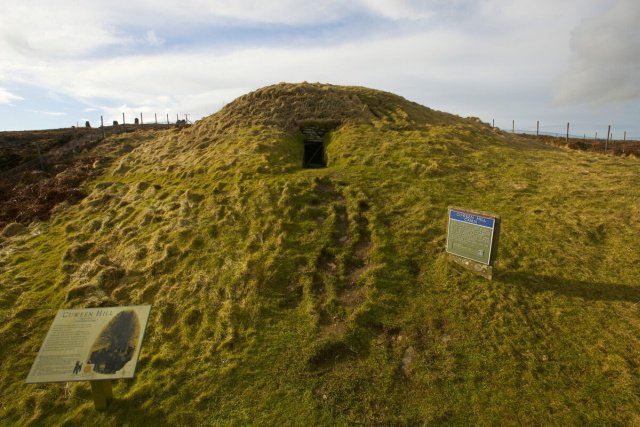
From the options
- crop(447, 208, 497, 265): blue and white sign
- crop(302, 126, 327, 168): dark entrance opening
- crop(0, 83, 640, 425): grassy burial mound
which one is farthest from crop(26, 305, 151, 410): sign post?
crop(302, 126, 327, 168): dark entrance opening

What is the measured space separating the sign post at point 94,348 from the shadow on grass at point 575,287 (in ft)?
33.3

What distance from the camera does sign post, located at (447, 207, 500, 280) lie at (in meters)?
10.5

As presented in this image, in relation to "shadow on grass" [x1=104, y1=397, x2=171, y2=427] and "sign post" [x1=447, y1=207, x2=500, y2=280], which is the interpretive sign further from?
"sign post" [x1=447, y1=207, x2=500, y2=280]

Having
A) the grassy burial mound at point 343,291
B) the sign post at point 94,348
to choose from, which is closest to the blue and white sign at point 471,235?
the grassy burial mound at point 343,291

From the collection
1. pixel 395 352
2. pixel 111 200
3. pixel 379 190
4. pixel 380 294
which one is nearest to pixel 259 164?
pixel 379 190

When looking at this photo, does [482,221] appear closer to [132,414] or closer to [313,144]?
[132,414]

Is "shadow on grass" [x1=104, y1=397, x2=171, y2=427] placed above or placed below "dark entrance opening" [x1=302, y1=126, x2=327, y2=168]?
below

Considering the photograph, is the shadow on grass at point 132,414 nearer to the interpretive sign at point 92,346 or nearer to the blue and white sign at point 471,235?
the interpretive sign at point 92,346

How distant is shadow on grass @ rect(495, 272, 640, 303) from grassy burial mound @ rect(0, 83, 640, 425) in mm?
53

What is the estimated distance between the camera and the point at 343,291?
433 inches

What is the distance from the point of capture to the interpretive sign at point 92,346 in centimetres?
750

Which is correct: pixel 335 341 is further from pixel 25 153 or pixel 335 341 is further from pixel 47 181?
pixel 25 153

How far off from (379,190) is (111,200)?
13.6 meters

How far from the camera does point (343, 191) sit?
15.8 meters
